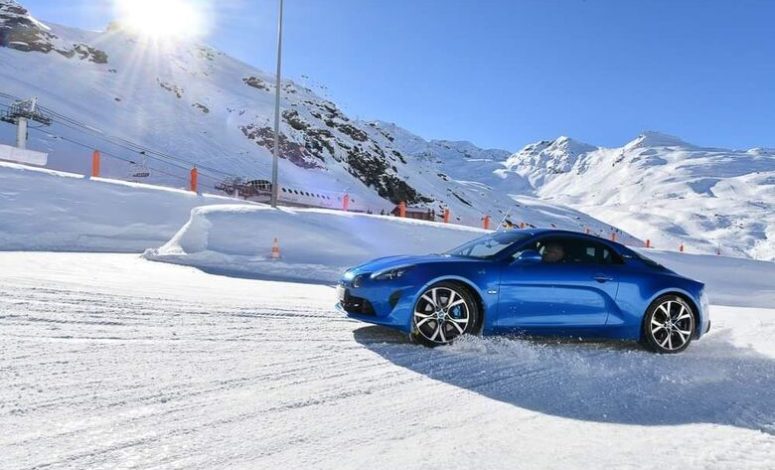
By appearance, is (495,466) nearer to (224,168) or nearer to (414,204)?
(224,168)

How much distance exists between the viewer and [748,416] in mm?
3785

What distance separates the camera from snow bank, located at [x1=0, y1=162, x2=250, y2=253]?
13211mm

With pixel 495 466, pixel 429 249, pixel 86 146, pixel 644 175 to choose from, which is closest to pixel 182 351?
pixel 495 466

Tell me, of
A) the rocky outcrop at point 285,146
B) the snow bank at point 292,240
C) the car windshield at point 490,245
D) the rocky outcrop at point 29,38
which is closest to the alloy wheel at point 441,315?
the car windshield at point 490,245

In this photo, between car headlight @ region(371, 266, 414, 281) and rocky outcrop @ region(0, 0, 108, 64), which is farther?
rocky outcrop @ region(0, 0, 108, 64)

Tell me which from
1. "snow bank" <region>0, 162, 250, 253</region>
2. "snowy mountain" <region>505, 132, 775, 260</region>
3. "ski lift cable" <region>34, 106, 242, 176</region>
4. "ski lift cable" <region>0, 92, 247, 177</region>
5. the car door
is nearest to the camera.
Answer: the car door

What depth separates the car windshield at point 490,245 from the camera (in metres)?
5.67

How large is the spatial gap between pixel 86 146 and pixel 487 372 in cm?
3813

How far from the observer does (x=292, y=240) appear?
12.5 m

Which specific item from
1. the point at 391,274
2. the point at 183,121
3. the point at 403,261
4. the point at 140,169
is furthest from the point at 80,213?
the point at 183,121

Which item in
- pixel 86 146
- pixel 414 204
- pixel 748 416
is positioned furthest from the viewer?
pixel 414 204

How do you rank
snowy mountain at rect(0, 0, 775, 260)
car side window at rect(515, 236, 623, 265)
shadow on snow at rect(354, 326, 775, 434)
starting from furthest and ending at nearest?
snowy mountain at rect(0, 0, 775, 260) → car side window at rect(515, 236, 623, 265) → shadow on snow at rect(354, 326, 775, 434)

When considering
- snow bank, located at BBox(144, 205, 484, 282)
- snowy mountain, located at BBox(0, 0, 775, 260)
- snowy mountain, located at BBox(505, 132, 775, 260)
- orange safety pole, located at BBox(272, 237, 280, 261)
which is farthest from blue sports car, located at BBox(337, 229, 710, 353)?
snowy mountain, located at BBox(505, 132, 775, 260)

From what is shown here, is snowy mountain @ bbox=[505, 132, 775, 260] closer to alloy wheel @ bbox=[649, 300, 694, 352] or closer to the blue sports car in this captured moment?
alloy wheel @ bbox=[649, 300, 694, 352]
